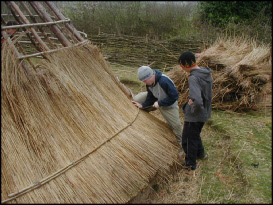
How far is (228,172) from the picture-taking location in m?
2.79

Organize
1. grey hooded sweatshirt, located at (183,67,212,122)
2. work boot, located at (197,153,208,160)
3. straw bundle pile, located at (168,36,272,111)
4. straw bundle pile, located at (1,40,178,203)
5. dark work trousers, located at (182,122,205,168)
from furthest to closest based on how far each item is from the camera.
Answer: straw bundle pile, located at (168,36,272,111) → work boot, located at (197,153,208,160) → dark work trousers, located at (182,122,205,168) → grey hooded sweatshirt, located at (183,67,212,122) → straw bundle pile, located at (1,40,178,203)

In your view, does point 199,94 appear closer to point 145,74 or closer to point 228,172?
point 145,74

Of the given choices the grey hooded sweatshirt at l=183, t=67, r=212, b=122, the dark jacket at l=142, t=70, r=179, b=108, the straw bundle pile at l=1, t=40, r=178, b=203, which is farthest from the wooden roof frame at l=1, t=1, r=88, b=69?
the grey hooded sweatshirt at l=183, t=67, r=212, b=122

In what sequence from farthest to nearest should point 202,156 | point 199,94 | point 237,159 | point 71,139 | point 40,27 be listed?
point 202,156, point 237,159, point 40,27, point 199,94, point 71,139

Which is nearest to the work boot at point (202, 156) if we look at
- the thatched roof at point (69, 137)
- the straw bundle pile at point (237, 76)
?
the thatched roof at point (69, 137)

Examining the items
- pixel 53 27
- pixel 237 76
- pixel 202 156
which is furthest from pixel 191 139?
pixel 53 27

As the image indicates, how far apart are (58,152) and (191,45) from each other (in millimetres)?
4796

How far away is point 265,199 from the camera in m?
2.30

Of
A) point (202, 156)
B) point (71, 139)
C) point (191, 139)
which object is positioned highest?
point (71, 139)

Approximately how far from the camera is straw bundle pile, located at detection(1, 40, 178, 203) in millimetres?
1910

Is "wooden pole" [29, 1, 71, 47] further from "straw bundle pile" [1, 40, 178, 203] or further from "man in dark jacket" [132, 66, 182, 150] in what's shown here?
"man in dark jacket" [132, 66, 182, 150]

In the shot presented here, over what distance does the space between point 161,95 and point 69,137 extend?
1155 mm

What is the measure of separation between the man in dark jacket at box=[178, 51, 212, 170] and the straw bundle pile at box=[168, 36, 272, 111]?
5.26 feet

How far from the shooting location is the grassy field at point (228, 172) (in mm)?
2441
